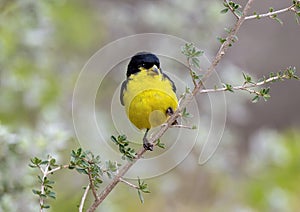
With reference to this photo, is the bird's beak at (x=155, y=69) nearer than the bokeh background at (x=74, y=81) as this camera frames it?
Yes

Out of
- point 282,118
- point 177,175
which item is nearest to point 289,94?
point 282,118

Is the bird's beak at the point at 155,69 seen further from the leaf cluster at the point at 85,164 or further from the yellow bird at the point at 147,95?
the leaf cluster at the point at 85,164

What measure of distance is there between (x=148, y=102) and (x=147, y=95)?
3cm

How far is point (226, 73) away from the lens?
10.3 feet

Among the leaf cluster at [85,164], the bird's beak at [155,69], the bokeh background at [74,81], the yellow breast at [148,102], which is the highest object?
the bokeh background at [74,81]

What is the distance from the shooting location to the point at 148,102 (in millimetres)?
1802

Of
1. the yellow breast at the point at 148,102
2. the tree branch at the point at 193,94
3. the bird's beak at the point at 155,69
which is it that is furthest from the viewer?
the bird's beak at the point at 155,69

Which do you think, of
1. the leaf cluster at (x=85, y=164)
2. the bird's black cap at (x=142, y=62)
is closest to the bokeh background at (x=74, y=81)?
the bird's black cap at (x=142, y=62)

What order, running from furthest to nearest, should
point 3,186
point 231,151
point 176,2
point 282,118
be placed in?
1. point 282,118
2. point 231,151
3. point 176,2
4. point 3,186

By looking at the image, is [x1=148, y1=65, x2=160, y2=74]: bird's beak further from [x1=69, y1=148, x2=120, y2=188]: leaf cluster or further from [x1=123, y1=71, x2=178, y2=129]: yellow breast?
[x1=69, y1=148, x2=120, y2=188]: leaf cluster

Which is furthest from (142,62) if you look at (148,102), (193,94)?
(193,94)

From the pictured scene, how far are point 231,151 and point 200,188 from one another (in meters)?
0.26

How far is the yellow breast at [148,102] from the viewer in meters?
1.79

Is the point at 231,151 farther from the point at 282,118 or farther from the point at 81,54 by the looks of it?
the point at 282,118
